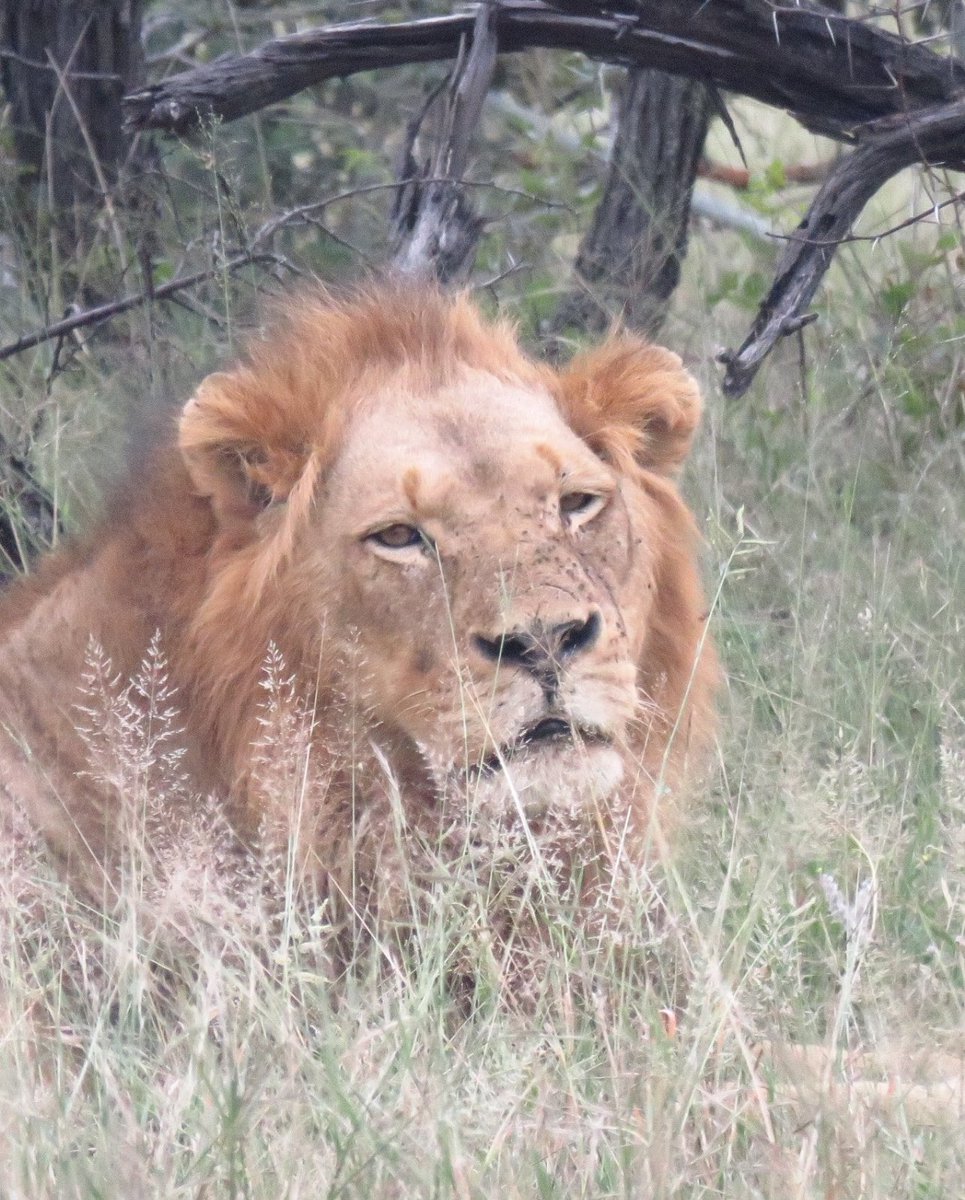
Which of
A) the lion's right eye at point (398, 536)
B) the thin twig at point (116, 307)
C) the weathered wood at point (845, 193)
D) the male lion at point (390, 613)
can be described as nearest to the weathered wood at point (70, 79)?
the thin twig at point (116, 307)

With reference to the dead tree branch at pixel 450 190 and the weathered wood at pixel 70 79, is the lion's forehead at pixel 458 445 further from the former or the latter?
the weathered wood at pixel 70 79

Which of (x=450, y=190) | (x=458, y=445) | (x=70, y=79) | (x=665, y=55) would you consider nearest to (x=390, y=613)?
(x=458, y=445)

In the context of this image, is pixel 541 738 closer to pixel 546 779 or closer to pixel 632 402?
pixel 546 779

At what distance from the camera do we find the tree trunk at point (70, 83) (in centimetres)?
632

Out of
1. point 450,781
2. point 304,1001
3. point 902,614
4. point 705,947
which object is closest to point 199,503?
point 450,781

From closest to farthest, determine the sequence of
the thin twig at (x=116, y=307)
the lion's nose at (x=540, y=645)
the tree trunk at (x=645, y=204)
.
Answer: the lion's nose at (x=540, y=645)
the thin twig at (x=116, y=307)
the tree trunk at (x=645, y=204)

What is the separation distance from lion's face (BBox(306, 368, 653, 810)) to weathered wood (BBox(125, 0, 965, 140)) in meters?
1.46

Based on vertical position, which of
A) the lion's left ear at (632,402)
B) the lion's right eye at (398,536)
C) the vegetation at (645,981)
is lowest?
the vegetation at (645,981)

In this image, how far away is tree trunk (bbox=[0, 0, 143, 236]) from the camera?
632 cm

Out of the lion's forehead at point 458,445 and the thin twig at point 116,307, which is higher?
the lion's forehead at point 458,445

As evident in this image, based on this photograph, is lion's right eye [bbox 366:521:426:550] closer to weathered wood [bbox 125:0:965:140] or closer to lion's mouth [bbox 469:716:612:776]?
lion's mouth [bbox 469:716:612:776]

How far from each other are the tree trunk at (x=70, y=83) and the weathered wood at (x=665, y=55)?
2030 mm

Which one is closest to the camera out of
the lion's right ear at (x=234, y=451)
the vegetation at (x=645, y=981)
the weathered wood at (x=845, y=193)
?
the vegetation at (x=645, y=981)

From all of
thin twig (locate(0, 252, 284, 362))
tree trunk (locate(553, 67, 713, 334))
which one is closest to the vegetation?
thin twig (locate(0, 252, 284, 362))
